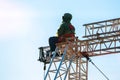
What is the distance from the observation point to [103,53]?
37.5 meters

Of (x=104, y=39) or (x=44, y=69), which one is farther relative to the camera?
(x=44, y=69)

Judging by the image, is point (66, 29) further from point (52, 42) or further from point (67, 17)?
point (52, 42)

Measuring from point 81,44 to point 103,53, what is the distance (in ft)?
4.36

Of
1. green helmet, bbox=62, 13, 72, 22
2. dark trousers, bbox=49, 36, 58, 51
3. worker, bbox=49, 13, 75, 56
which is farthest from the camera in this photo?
dark trousers, bbox=49, 36, 58, 51

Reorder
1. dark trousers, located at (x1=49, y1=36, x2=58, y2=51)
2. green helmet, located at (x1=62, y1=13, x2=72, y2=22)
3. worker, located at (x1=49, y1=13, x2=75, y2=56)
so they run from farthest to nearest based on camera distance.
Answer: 1. dark trousers, located at (x1=49, y1=36, x2=58, y2=51)
2. green helmet, located at (x1=62, y1=13, x2=72, y2=22)
3. worker, located at (x1=49, y1=13, x2=75, y2=56)

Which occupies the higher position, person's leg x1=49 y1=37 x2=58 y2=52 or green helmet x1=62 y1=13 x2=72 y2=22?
green helmet x1=62 y1=13 x2=72 y2=22

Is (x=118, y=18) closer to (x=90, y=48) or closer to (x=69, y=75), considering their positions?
(x=90, y=48)

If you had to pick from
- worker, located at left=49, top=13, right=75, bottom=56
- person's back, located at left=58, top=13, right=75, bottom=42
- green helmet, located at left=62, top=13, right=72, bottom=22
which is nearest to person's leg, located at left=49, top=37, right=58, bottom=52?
worker, located at left=49, top=13, right=75, bottom=56

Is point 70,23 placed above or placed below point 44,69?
above

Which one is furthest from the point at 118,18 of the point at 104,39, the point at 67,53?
the point at 67,53

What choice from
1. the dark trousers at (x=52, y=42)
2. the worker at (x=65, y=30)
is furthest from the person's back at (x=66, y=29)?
the dark trousers at (x=52, y=42)

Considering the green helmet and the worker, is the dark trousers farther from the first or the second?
the green helmet

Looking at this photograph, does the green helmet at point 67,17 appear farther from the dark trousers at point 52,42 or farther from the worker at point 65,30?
the dark trousers at point 52,42

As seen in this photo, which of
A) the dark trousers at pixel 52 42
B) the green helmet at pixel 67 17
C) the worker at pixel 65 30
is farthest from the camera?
the dark trousers at pixel 52 42
